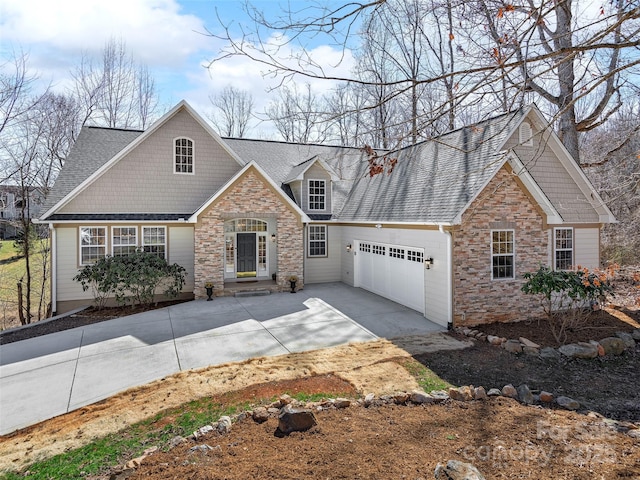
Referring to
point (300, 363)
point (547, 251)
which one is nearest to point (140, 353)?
point (300, 363)

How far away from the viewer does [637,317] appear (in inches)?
452

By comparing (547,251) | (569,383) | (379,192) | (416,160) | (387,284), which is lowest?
(569,383)

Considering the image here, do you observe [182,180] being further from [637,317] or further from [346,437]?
[637,317]

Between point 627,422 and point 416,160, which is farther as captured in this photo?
point 416,160

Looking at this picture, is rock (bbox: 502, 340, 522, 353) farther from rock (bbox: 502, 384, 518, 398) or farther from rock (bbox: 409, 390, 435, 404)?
rock (bbox: 409, 390, 435, 404)

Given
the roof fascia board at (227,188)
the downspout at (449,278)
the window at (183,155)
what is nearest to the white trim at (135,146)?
the window at (183,155)

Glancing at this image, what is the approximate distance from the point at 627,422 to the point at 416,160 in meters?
11.0

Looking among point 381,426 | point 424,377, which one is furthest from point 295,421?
point 424,377

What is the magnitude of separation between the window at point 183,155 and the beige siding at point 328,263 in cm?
574

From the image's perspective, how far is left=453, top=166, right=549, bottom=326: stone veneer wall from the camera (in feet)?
33.0

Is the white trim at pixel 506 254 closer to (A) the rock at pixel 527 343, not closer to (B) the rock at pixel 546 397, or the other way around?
(A) the rock at pixel 527 343

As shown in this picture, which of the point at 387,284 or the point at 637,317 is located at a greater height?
the point at 387,284

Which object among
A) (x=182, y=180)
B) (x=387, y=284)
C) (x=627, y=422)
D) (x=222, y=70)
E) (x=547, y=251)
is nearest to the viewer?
(x=222, y=70)

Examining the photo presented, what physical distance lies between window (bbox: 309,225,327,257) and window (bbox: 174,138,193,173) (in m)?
5.69
